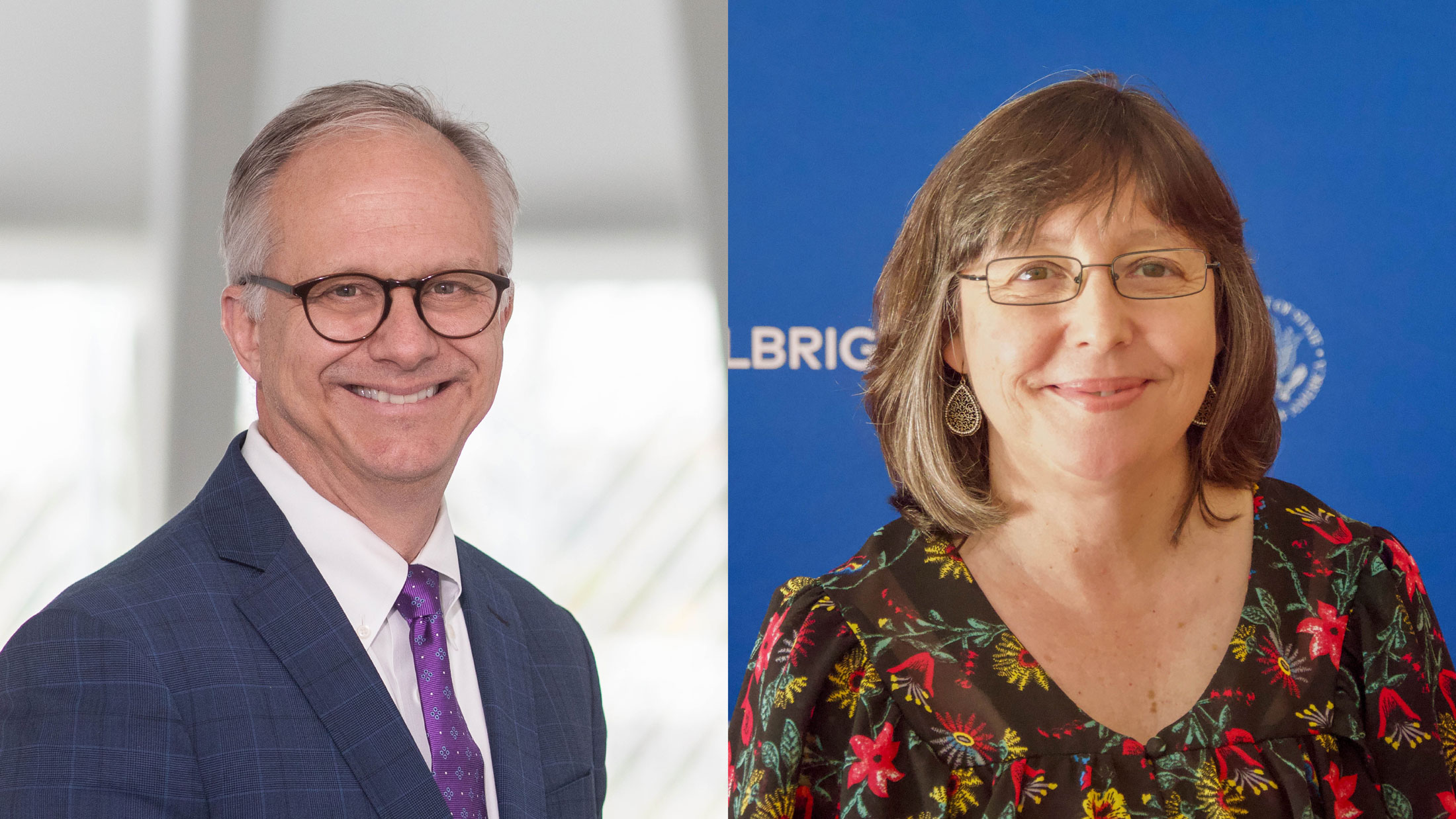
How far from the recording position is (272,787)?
140cm

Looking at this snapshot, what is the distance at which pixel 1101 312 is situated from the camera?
1757 millimetres

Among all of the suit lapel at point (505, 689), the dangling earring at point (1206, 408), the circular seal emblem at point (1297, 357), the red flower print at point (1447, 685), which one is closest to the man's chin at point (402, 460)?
the suit lapel at point (505, 689)

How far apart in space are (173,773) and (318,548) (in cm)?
35

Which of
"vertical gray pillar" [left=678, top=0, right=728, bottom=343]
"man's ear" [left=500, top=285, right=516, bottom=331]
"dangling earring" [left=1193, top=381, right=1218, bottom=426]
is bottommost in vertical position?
"dangling earring" [left=1193, top=381, right=1218, bottom=426]

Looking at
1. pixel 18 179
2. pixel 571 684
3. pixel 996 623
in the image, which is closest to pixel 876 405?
pixel 996 623

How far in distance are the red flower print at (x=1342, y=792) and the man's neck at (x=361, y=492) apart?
4.16ft

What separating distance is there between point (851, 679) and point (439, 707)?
1.88 feet

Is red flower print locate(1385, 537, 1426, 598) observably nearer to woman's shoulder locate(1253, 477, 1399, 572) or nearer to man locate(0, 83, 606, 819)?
woman's shoulder locate(1253, 477, 1399, 572)

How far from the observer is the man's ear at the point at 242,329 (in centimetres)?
170

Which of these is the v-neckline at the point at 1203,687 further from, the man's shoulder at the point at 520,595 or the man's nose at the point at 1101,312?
the man's shoulder at the point at 520,595

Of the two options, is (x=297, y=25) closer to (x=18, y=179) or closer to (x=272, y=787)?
(x=18, y=179)

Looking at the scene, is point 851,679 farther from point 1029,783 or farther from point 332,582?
point 332,582

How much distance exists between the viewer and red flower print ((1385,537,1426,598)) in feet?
6.02

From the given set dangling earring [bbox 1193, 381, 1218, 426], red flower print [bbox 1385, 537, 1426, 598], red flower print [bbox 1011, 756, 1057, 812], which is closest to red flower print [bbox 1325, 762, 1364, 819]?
red flower print [bbox 1385, 537, 1426, 598]
